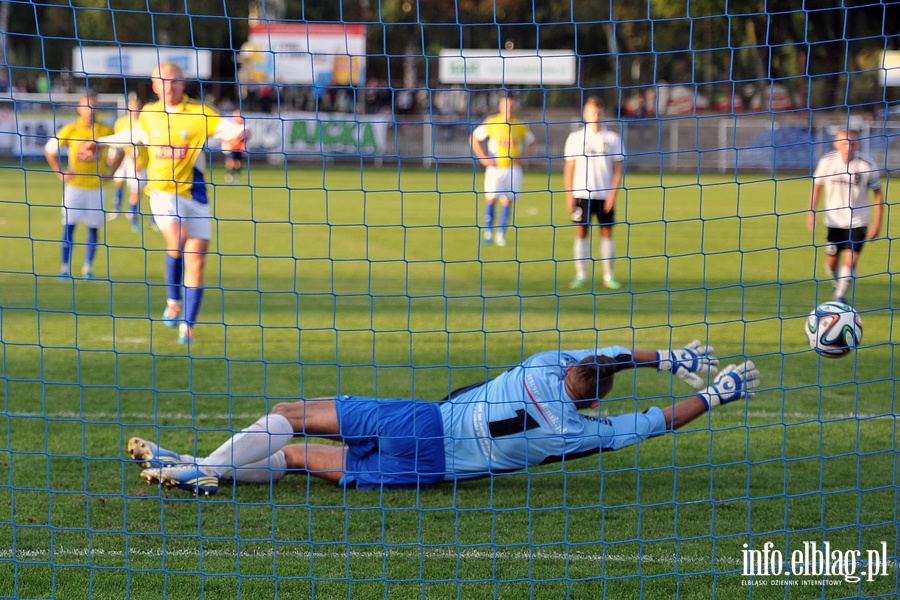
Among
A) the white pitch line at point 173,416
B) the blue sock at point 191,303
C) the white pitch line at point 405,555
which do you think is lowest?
the white pitch line at point 405,555

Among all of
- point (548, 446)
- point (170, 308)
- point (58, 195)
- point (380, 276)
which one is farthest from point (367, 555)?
point (58, 195)

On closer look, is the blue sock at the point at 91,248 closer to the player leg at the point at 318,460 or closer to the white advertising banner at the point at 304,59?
the player leg at the point at 318,460

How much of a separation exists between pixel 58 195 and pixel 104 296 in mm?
10987

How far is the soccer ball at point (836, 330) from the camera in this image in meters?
4.30

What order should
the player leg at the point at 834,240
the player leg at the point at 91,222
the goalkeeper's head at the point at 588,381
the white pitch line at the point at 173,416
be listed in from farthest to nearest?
the player leg at the point at 91,222
the player leg at the point at 834,240
the white pitch line at the point at 173,416
the goalkeeper's head at the point at 588,381

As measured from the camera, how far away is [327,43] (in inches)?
1399

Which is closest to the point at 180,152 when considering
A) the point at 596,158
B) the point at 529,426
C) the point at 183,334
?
the point at 183,334

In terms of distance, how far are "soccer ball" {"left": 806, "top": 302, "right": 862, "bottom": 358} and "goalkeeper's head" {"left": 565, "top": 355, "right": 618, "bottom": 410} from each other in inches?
36.0

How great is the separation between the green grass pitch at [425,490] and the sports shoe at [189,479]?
0.27ft

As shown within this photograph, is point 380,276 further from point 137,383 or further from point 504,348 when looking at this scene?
point 137,383

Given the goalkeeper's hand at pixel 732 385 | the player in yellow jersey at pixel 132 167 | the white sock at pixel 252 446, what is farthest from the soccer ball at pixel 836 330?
the player in yellow jersey at pixel 132 167

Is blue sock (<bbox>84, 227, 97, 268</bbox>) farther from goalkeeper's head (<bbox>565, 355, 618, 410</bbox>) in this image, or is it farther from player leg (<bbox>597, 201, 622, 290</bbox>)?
goalkeeper's head (<bbox>565, 355, 618, 410</bbox>)

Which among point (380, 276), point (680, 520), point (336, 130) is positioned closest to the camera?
point (680, 520)

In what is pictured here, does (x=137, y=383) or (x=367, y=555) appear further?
(x=137, y=383)
